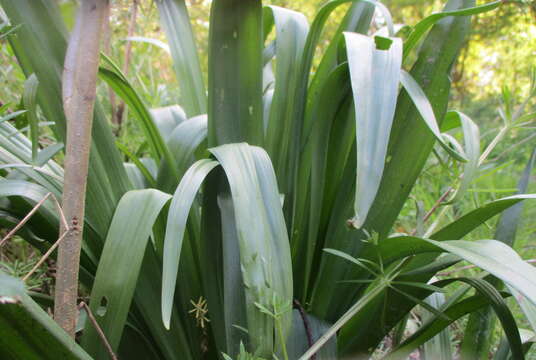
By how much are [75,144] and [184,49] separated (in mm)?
517

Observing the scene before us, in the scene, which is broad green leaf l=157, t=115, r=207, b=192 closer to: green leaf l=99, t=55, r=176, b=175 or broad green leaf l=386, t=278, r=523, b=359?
green leaf l=99, t=55, r=176, b=175

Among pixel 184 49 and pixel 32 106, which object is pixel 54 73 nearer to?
pixel 32 106

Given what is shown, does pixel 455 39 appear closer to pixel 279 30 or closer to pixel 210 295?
pixel 279 30

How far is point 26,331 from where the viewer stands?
370mm

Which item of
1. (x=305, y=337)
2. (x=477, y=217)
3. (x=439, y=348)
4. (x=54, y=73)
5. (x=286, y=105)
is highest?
(x=54, y=73)

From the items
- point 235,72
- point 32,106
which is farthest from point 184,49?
point 32,106

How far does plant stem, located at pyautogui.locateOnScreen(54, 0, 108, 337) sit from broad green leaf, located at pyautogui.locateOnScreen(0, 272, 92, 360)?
0.06 meters

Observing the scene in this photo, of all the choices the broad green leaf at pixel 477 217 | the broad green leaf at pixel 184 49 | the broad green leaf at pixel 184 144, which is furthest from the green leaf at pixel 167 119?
the broad green leaf at pixel 477 217

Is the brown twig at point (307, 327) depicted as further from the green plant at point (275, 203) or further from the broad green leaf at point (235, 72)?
the broad green leaf at point (235, 72)

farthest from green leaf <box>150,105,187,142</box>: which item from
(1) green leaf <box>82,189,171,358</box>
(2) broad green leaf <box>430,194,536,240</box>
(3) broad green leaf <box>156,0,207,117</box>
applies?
(2) broad green leaf <box>430,194,536,240</box>

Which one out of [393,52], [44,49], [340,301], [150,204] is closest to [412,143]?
[393,52]

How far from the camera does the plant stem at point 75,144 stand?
1.44 ft

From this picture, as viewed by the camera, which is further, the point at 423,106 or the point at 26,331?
the point at 423,106

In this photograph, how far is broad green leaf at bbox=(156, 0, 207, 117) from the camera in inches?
36.1
